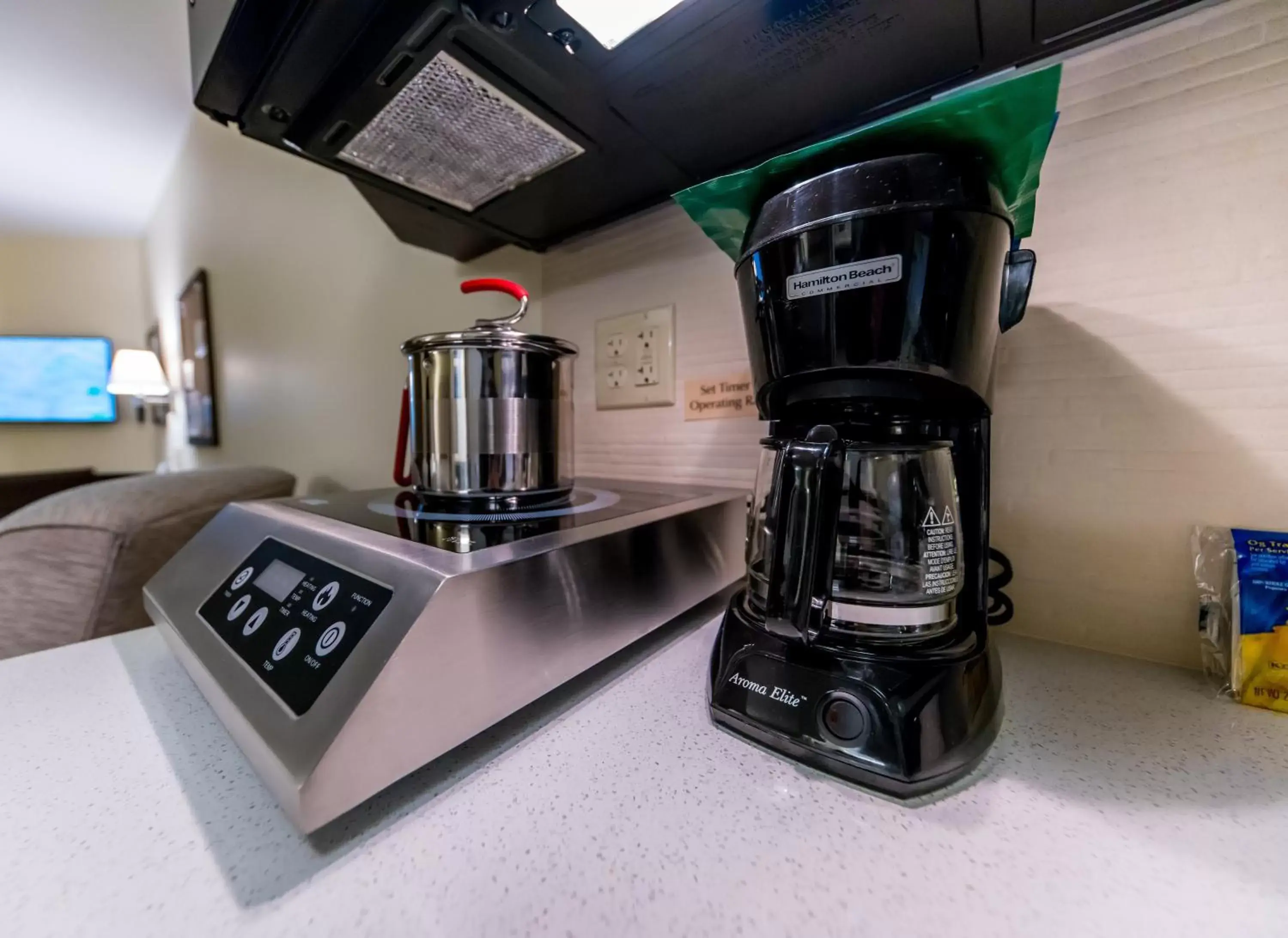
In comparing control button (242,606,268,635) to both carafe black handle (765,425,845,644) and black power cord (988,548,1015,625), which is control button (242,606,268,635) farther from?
black power cord (988,548,1015,625)

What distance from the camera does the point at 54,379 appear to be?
3645mm

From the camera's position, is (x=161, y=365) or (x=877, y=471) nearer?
(x=877, y=471)

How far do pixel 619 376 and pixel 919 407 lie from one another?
50 cm

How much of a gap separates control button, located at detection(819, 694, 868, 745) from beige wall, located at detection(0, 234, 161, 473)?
510 cm

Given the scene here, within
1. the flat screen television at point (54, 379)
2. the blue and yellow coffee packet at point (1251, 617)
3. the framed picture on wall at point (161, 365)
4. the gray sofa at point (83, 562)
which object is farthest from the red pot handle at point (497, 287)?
the flat screen television at point (54, 379)

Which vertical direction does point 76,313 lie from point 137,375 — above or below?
above

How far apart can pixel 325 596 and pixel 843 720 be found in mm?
323

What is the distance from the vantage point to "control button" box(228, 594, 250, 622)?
0.36 meters

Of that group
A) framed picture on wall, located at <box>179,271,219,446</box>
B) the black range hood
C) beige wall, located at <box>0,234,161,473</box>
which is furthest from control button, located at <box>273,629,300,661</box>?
beige wall, located at <box>0,234,161,473</box>

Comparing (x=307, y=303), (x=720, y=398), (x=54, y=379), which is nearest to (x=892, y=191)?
(x=720, y=398)

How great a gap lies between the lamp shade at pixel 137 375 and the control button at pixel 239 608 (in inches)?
149

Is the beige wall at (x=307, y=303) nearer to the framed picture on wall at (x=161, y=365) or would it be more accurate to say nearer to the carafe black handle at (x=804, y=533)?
the carafe black handle at (x=804, y=533)

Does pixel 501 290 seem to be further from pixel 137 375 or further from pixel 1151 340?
pixel 137 375

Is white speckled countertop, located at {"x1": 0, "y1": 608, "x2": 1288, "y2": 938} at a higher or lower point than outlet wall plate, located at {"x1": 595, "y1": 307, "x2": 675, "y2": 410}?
lower
